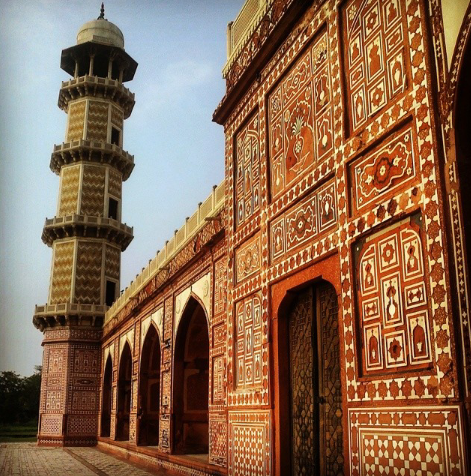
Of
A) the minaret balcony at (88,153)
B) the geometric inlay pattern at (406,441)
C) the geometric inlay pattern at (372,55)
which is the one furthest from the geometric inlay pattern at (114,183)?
the geometric inlay pattern at (406,441)

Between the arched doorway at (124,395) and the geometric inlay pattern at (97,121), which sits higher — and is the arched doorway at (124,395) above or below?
below

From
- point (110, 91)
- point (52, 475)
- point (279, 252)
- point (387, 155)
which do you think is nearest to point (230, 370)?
point (279, 252)

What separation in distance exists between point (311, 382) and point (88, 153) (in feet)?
70.7

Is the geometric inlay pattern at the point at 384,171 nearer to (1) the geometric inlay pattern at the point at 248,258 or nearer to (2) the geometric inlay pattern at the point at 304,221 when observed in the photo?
(2) the geometric inlay pattern at the point at 304,221

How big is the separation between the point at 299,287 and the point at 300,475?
1991mm

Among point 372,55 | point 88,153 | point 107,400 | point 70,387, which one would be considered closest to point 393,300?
point 372,55

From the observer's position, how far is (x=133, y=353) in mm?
Result: 17562

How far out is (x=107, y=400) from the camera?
23797 millimetres

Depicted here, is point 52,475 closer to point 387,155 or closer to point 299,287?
point 299,287

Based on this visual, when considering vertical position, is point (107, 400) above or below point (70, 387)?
below

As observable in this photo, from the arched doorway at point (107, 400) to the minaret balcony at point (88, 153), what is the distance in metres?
8.69

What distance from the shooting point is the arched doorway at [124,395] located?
19844mm

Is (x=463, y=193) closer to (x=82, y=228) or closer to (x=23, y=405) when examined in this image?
(x=82, y=228)

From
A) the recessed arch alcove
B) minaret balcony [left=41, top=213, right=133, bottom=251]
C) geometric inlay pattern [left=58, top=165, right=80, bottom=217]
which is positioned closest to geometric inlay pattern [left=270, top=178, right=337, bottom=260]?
the recessed arch alcove
